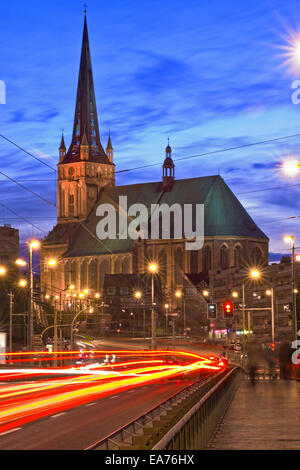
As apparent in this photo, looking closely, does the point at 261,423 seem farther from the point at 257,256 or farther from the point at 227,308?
the point at 257,256

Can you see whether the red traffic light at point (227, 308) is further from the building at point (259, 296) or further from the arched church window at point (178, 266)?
the arched church window at point (178, 266)

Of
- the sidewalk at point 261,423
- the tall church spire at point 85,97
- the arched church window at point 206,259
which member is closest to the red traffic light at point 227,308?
the sidewalk at point 261,423

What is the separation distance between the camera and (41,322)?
90938 mm

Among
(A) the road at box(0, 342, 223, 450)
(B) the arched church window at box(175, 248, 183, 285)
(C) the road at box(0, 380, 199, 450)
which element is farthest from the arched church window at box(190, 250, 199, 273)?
(C) the road at box(0, 380, 199, 450)

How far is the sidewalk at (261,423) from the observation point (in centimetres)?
1723

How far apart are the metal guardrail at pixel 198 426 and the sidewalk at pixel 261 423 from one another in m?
0.27

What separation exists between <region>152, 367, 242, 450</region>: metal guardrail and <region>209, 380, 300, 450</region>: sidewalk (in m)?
0.27

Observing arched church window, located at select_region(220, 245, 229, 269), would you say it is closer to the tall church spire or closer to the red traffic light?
the tall church spire

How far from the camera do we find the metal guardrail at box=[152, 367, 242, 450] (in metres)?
11.8

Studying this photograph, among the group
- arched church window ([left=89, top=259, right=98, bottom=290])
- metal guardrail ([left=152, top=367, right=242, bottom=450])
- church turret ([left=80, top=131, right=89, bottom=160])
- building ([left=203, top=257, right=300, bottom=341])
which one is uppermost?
church turret ([left=80, top=131, right=89, bottom=160])

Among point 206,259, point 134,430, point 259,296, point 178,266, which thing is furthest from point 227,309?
point 178,266

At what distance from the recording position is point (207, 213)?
183m
